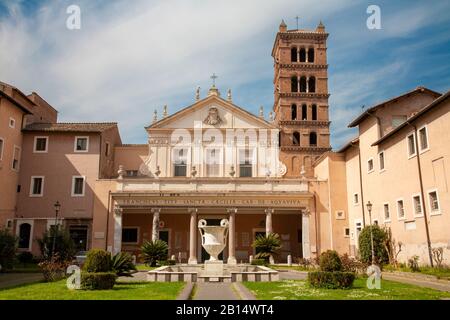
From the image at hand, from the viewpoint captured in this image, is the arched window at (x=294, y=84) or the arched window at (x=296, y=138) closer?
the arched window at (x=296, y=138)

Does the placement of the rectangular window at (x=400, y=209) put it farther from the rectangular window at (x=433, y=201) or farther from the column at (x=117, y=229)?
the column at (x=117, y=229)

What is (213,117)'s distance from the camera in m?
39.7

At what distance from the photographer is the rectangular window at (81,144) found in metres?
36.9

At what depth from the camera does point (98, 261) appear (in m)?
15.1

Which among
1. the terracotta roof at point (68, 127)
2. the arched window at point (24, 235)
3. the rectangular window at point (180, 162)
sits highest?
the terracotta roof at point (68, 127)

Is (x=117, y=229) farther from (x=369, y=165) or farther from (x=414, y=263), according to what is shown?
(x=414, y=263)

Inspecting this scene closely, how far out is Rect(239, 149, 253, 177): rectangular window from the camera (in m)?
39.5

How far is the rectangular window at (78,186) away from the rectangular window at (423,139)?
84.0 ft

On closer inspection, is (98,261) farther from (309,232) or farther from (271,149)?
(271,149)

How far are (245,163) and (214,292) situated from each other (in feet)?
84.3

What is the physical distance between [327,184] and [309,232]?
4.25 meters

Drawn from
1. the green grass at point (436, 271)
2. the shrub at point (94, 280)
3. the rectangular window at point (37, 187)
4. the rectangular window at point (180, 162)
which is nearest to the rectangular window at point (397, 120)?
the green grass at point (436, 271)

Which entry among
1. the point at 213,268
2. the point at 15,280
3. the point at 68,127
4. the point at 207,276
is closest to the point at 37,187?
the point at 68,127
